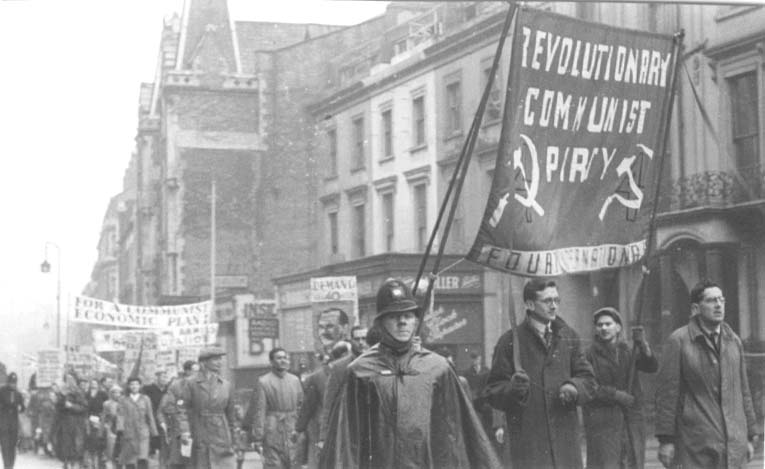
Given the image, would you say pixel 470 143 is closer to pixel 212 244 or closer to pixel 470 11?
pixel 470 11

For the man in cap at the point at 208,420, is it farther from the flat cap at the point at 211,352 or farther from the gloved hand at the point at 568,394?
the gloved hand at the point at 568,394

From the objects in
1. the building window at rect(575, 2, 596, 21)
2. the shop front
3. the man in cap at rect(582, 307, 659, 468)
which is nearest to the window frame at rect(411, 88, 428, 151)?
the shop front

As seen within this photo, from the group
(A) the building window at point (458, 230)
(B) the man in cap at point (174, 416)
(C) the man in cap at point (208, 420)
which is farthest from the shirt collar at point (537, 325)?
(B) the man in cap at point (174, 416)

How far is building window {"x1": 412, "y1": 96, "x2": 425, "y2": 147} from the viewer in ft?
45.9

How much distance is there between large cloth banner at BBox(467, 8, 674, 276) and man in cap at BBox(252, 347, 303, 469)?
9.36ft

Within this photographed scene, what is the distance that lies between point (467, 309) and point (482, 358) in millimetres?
571

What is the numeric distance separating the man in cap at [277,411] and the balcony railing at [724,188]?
12.1 ft

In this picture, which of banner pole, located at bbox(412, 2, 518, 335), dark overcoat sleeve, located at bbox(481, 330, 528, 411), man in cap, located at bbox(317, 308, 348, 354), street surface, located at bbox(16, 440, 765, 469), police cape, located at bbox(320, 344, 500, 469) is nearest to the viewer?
police cape, located at bbox(320, 344, 500, 469)

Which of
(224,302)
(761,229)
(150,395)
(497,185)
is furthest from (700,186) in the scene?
(150,395)

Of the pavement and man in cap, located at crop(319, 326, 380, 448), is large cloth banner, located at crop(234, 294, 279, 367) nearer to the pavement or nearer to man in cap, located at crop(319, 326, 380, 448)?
the pavement

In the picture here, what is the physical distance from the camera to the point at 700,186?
14.1 metres

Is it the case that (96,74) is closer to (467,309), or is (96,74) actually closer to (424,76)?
(424,76)

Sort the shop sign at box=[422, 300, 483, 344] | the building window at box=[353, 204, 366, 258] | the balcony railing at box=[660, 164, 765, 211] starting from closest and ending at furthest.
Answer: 1. the shop sign at box=[422, 300, 483, 344]
2. the balcony railing at box=[660, 164, 765, 211]
3. the building window at box=[353, 204, 366, 258]

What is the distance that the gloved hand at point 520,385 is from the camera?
31.9 ft
